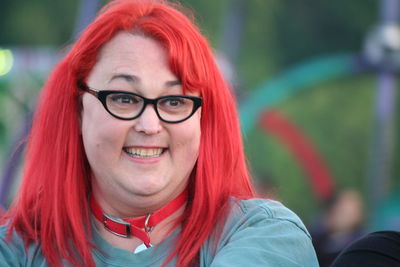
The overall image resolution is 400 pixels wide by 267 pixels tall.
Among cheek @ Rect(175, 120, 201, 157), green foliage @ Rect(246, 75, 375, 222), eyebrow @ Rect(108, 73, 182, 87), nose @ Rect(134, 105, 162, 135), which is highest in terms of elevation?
eyebrow @ Rect(108, 73, 182, 87)

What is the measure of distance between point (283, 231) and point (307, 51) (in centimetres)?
279

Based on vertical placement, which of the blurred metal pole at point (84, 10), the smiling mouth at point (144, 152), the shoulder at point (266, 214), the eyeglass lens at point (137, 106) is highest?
the blurred metal pole at point (84, 10)

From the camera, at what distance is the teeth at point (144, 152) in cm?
173

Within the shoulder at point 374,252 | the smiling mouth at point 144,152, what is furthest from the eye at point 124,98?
the shoulder at point 374,252

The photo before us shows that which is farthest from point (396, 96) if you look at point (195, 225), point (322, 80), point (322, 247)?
point (195, 225)

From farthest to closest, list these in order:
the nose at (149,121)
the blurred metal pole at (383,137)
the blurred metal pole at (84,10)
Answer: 1. the blurred metal pole at (84,10)
2. the blurred metal pole at (383,137)
3. the nose at (149,121)

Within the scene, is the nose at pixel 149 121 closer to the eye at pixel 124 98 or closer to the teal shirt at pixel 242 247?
the eye at pixel 124 98

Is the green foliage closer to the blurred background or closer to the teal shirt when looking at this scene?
the blurred background

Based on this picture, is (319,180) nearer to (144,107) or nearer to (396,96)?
(396,96)

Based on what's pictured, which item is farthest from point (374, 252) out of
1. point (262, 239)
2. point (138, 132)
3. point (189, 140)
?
point (138, 132)

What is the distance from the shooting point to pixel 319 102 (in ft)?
13.9

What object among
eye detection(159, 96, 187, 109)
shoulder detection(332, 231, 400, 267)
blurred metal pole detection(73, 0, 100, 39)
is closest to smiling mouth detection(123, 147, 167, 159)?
eye detection(159, 96, 187, 109)

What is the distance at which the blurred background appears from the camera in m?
4.18

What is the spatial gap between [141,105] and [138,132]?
0.22 ft
